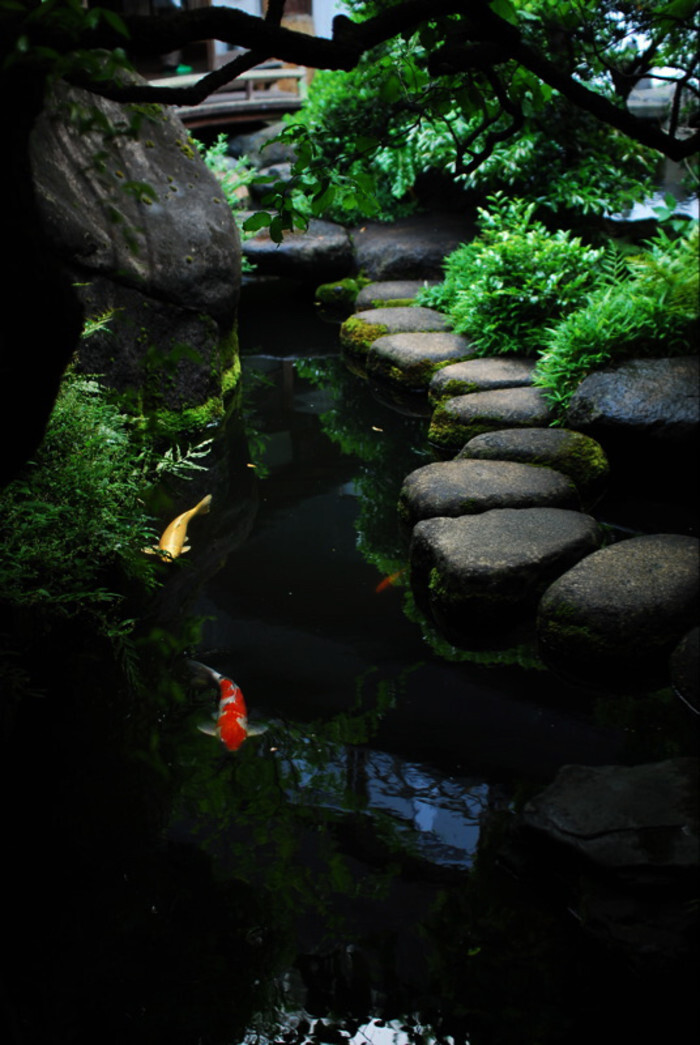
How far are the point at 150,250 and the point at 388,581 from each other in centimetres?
346

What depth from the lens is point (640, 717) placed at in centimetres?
358

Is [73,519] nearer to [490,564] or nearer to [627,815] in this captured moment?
[490,564]

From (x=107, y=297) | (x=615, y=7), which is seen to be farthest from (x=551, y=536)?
(x=615, y=7)

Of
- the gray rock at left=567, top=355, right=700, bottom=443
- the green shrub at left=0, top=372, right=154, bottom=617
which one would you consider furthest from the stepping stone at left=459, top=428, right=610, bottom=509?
the green shrub at left=0, top=372, right=154, bottom=617

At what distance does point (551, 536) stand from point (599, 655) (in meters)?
0.81

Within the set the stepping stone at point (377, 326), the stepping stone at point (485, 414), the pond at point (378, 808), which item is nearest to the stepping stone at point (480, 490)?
the pond at point (378, 808)

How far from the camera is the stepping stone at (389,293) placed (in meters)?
9.64

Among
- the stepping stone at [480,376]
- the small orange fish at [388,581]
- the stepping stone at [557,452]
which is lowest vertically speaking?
the small orange fish at [388,581]

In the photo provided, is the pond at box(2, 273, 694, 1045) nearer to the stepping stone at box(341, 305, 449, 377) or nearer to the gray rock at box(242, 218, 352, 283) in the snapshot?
the stepping stone at box(341, 305, 449, 377)

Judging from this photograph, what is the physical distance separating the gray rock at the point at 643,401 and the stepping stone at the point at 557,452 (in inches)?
6.7

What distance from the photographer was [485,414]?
20.7 ft

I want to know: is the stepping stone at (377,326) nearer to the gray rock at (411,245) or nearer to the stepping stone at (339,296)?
the gray rock at (411,245)

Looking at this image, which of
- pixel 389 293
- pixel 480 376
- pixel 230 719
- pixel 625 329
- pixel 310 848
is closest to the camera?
pixel 310 848

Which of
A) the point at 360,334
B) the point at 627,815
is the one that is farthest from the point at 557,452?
the point at 360,334
